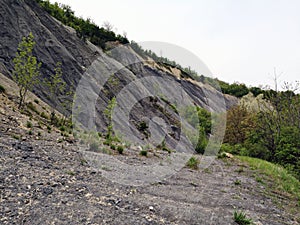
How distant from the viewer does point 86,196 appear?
5.37 metres

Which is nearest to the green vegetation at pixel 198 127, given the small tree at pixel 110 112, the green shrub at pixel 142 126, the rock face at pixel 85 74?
the rock face at pixel 85 74

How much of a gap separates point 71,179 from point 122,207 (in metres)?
1.68

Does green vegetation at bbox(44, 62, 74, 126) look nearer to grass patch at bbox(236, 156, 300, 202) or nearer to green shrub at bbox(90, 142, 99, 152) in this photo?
green shrub at bbox(90, 142, 99, 152)

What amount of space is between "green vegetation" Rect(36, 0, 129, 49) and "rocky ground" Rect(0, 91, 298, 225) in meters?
22.5

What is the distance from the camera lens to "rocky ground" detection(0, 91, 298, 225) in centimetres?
455

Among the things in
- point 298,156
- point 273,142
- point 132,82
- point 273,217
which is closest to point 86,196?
point 273,217

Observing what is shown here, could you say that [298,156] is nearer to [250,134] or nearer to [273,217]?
[250,134]

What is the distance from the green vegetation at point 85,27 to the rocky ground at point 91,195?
73.8 ft

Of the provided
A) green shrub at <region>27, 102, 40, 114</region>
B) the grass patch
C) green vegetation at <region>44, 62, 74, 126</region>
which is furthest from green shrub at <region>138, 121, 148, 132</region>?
green shrub at <region>27, 102, 40, 114</region>

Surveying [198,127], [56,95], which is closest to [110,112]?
[56,95]

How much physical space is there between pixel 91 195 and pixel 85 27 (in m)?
33.8

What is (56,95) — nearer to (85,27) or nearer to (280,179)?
(280,179)

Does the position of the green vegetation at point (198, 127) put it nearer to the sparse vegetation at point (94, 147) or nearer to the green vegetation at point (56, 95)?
the green vegetation at point (56, 95)

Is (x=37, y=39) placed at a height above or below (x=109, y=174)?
above
